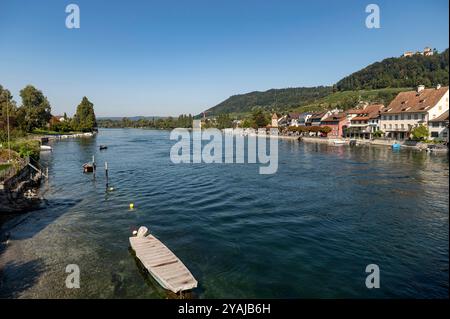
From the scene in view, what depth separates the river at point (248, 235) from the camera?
19.0m

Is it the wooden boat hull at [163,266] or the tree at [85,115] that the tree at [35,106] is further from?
the wooden boat hull at [163,266]

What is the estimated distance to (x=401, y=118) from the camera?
93.5 m

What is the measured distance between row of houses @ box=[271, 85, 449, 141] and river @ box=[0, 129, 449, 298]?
3584 cm

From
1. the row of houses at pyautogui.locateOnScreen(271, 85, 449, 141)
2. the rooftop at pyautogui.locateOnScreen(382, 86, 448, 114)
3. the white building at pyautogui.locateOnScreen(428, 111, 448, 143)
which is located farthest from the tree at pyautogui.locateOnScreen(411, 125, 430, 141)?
the rooftop at pyautogui.locateOnScreen(382, 86, 448, 114)

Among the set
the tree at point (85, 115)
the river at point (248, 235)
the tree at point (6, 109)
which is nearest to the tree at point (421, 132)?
the river at point (248, 235)

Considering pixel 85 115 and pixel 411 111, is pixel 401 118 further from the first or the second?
pixel 85 115

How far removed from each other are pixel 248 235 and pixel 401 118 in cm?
8597

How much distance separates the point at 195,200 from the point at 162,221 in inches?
313

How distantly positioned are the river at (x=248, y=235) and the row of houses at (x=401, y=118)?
35838 millimetres

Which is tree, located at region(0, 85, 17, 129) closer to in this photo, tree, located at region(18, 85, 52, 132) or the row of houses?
tree, located at region(18, 85, 52, 132)

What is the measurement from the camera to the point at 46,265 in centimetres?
2164

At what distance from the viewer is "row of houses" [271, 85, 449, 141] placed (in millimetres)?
81000

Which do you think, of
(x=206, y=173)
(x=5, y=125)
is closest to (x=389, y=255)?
(x=206, y=173)

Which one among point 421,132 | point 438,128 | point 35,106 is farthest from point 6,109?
point 438,128
